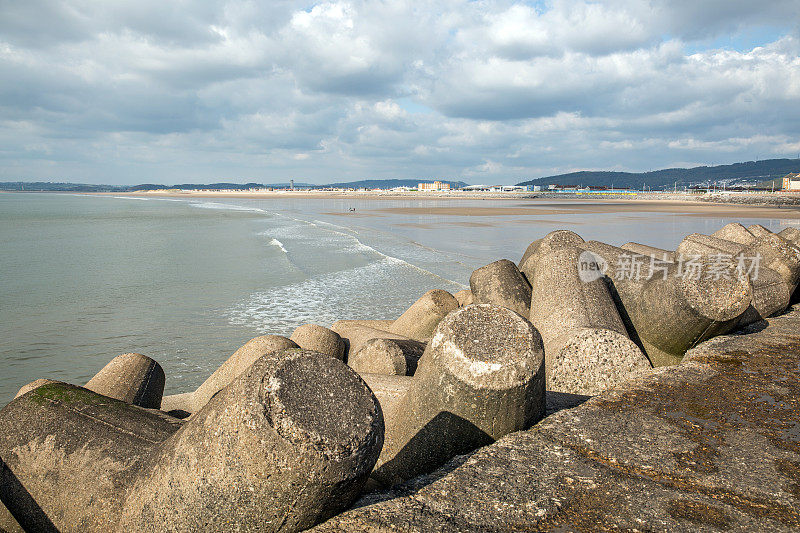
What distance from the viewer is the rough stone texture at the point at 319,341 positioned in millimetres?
7258

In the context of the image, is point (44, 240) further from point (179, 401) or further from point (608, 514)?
point (608, 514)

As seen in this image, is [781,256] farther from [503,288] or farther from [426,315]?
[426,315]

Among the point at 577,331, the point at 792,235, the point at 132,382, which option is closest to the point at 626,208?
the point at 792,235

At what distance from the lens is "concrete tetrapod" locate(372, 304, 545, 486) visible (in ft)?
11.6

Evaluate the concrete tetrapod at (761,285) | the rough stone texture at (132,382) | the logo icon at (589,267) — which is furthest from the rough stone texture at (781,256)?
the rough stone texture at (132,382)

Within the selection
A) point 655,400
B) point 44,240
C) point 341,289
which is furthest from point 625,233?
point 44,240

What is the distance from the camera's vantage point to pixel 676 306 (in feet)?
19.7

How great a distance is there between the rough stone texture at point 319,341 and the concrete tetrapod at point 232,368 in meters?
0.68

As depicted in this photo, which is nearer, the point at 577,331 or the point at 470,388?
the point at 470,388

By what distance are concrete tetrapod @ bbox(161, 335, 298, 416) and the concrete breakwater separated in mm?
1724

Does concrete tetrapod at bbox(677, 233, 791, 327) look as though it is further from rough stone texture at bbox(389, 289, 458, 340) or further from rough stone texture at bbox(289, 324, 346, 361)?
rough stone texture at bbox(289, 324, 346, 361)

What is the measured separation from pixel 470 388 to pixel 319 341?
4060 mm

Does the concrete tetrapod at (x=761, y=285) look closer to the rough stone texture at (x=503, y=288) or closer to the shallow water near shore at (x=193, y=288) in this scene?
the rough stone texture at (x=503, y=288)

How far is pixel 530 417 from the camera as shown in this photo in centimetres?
388
